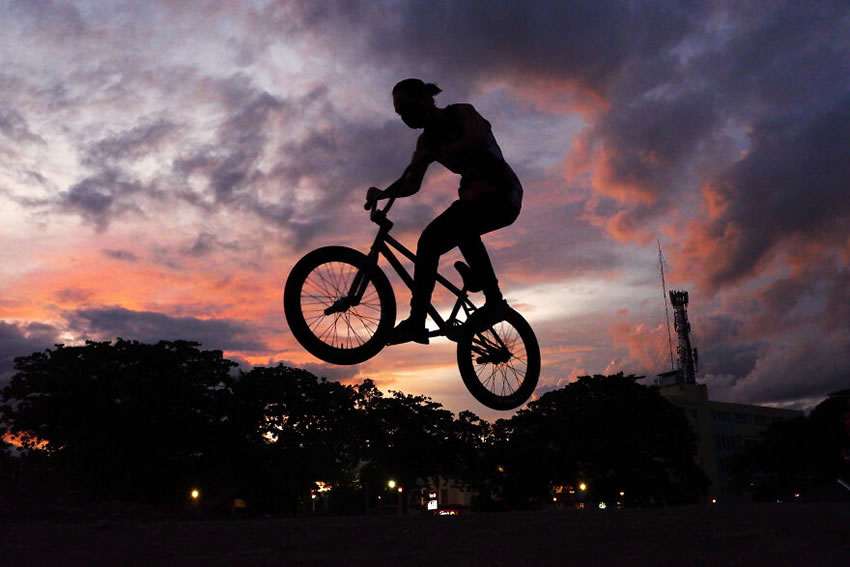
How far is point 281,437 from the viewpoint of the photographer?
57250mm

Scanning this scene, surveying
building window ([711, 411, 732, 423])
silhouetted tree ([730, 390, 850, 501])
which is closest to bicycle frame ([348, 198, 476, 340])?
silhouetted tree ([730, 390, 850, 501])

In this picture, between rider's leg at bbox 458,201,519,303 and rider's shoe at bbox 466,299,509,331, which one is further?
rider's shoe at bbox 466,299,509,331

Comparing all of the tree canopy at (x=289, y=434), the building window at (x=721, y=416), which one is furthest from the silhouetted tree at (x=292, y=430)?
the building window at (x=721, y=416)

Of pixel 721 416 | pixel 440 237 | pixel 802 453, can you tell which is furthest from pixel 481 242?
pixel 721 416

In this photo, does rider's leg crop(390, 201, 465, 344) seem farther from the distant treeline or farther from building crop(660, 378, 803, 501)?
building crop(660, 378, 803, 501)

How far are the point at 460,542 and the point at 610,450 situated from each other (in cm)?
5831

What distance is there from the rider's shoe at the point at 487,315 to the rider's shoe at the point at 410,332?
0.84 metres

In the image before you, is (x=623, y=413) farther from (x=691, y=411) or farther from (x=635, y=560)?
(x=691, y=411)

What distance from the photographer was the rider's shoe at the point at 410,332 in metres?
6.65

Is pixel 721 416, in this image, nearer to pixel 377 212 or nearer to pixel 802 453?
pixel 802 453

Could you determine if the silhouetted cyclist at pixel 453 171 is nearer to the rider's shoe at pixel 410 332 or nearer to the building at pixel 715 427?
the rider's shoe at pixel 410 332

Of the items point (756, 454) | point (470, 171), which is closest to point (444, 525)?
point (470, 171)

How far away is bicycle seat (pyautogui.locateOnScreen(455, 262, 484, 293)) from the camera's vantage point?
7.41m

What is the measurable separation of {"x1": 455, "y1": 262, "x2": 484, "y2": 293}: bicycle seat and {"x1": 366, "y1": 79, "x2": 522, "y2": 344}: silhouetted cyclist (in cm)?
54
